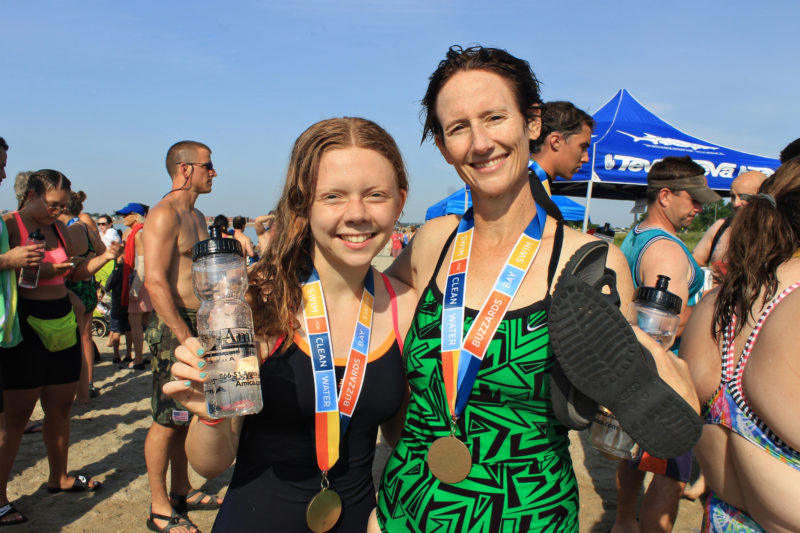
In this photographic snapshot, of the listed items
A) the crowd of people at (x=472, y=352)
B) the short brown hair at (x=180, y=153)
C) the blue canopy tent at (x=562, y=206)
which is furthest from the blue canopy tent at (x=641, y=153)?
the crowd of people at (x=472, y=352)

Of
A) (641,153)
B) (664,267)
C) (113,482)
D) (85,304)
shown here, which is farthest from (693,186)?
(85,304)

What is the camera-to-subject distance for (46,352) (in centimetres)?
378

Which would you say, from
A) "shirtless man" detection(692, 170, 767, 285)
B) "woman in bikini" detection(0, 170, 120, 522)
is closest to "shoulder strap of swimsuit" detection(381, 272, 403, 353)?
"woman in bikini" detection(0, 170, 120, 522)

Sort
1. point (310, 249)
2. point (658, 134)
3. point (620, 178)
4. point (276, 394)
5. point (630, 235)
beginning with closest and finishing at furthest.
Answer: point (276, 394) → point (310, 249) → point (630, 235) → point (620, 178) → point (658, 134)

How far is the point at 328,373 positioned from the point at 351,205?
58cm

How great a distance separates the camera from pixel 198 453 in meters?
1.60

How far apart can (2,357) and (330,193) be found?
3.32 meters

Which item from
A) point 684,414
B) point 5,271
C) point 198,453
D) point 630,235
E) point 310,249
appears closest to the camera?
point 684,414

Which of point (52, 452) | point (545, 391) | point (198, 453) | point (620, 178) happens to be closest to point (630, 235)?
point (545, 391)

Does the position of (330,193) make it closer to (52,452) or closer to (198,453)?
(198,453)

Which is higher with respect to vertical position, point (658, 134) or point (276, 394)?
point (658, 134)

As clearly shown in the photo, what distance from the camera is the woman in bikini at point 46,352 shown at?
3.66 metres

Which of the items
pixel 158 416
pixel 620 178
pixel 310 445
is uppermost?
pixel 620 178

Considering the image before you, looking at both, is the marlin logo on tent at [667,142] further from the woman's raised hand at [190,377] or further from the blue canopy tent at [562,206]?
the woman's raised hand at [190,377]
